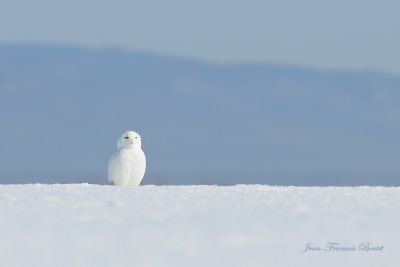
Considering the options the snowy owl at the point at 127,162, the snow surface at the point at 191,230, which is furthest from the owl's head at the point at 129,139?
the snow surface at the point at 191,230

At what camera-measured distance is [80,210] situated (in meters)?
6.77

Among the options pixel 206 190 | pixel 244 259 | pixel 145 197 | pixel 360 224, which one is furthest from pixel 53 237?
pixel 206 190

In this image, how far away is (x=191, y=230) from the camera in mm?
5895

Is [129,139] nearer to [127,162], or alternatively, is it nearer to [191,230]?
[127,162]

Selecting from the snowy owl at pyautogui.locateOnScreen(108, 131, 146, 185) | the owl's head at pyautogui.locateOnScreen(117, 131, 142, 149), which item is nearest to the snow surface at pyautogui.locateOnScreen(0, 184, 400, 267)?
the snowy owl at pyautogui.locateOnScreen(108, 131, 146, 185)

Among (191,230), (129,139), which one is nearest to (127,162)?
(129,139)

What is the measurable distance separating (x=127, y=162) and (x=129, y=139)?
313mm

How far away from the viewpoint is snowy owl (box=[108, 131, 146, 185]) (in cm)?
1025

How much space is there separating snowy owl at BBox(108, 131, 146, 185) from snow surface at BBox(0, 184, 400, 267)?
251cm

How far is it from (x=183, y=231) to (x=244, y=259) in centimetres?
61

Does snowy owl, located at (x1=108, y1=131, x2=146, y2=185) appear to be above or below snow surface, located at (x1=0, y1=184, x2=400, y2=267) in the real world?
above

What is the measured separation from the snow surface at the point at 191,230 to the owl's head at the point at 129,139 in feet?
8.61

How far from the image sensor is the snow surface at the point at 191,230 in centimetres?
550

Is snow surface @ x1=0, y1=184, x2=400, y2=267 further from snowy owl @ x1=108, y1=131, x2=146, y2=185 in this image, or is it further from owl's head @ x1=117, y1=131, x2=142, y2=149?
owl's head @ x1=117, y1=131, x2=142, y2=149
